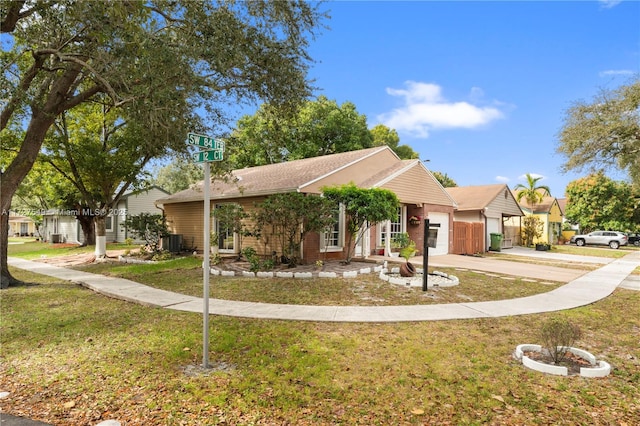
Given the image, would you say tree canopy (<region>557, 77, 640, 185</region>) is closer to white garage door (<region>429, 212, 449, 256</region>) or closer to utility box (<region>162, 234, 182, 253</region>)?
white garage door (<region>429, 212, 449, 256</region>)

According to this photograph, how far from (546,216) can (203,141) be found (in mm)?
34318

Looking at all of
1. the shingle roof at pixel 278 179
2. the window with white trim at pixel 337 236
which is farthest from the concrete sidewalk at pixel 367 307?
the window with white trim at pixel 337 236

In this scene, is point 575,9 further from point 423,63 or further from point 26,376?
point 26,376

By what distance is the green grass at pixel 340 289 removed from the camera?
8008 millimetres

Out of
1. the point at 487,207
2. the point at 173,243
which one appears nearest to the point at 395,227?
the point at 487,207

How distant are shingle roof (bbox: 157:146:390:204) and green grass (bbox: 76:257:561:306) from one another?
391 centimetres

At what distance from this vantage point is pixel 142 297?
8336 mm

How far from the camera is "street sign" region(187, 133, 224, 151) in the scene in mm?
4156

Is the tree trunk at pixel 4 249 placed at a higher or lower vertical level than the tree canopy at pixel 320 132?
lower

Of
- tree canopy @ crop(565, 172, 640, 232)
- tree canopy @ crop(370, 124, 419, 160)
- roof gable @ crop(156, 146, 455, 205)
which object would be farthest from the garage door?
tree canopy @ crop(565, 172, 640, 232)

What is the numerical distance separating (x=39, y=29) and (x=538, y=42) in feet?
44.1

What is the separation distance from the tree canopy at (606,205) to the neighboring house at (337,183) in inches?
1242

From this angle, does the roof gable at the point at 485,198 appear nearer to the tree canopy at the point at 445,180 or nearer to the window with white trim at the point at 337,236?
the window with white trim at the point at 337,236

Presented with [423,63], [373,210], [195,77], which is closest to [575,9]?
[423,63]
